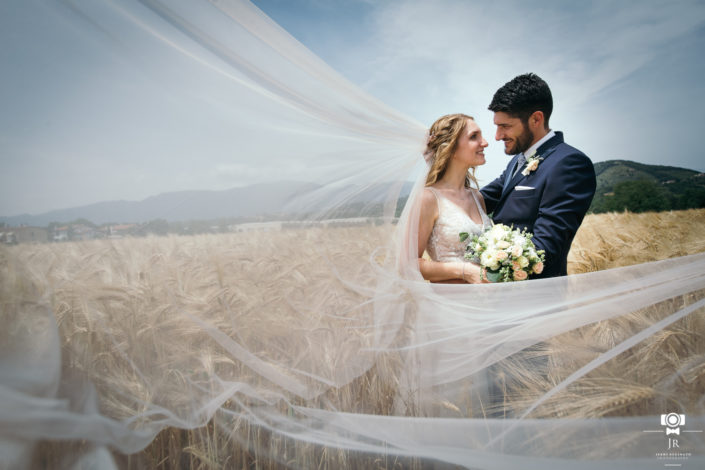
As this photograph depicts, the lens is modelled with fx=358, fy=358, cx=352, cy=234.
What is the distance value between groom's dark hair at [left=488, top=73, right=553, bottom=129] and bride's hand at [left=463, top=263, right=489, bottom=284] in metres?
1.05

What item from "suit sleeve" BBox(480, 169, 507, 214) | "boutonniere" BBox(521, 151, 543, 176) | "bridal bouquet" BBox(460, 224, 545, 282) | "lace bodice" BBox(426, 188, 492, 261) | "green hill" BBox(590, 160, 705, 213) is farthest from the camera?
"green hill" BBox(590, 160, 705, 213)

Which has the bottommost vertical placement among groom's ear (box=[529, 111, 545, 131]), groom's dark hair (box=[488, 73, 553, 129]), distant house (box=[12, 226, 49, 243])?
distant house (box=[12, 226, 49, 243])

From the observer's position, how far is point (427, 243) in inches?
104

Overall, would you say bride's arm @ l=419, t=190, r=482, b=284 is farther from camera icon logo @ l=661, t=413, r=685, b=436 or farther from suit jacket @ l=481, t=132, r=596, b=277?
camera icon logo @ l=661, t=413, r=685, b=436

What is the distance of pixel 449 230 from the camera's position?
2527mm

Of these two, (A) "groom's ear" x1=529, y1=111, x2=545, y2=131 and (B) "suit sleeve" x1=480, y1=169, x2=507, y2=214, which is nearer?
(A) "groom's ear" x1=529, y1=111, x2=545, y2=131

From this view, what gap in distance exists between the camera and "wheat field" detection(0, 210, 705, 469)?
1628mm

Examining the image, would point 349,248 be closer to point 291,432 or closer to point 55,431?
point 291,432

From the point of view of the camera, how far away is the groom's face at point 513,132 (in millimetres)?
2459

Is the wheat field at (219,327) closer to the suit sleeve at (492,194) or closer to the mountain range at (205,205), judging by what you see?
the mountain range at (205,205)

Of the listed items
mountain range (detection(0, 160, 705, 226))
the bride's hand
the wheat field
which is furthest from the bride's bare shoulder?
the wheat field

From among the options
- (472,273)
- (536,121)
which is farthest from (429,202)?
(536,121)

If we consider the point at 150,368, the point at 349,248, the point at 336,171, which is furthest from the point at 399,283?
the point at 150,368

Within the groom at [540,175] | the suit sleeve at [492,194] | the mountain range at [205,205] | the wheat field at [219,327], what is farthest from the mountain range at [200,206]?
the suit sleeve at [492,194]
